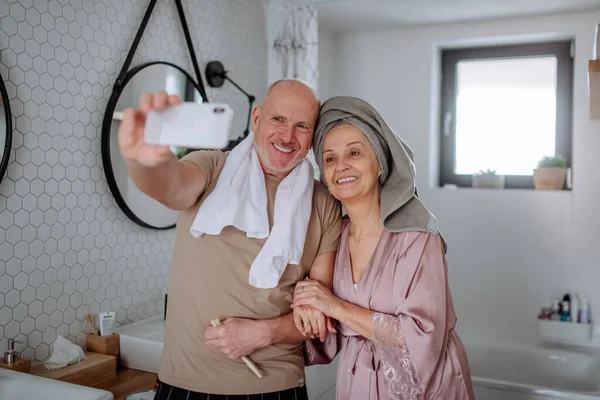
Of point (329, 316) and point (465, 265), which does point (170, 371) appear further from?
point (465, 265)

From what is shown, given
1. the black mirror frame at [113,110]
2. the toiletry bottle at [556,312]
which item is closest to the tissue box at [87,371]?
the black mirror frame at [113,110]

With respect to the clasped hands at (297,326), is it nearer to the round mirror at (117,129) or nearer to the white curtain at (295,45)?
the round mirror at (117,129)

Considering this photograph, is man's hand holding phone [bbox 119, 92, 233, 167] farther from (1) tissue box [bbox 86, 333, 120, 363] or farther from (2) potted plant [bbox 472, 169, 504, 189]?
(2) potted plant [bbox 472, 169, 504, 189]

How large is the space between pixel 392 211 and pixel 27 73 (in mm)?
1242

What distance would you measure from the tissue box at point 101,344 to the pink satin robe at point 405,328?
993 mm

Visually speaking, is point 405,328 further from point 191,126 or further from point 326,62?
point 326,62

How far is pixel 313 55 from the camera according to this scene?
120 inches

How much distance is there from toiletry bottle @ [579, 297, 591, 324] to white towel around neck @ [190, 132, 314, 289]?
7.63 ft

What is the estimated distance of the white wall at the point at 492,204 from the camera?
3.21 m

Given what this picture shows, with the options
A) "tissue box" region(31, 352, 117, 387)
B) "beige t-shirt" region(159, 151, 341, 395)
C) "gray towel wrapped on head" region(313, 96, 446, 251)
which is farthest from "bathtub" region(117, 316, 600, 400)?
"gray towel wrapped on head" region(313, 96, 446, 251)

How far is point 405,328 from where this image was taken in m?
1.43

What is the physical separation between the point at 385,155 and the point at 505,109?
7.79 feet

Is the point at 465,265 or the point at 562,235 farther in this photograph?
the point at 465,265

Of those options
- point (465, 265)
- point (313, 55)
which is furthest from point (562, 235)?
point (313, 55)
